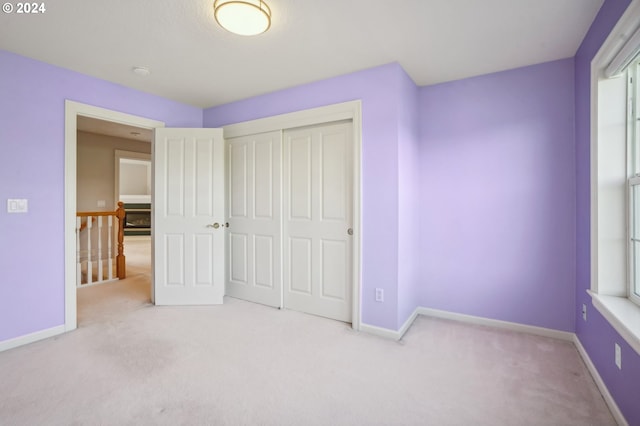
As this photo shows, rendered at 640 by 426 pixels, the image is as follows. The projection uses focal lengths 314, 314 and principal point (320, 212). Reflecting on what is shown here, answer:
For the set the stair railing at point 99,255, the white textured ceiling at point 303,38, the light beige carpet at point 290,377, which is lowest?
the light beige carpet at point 290,377

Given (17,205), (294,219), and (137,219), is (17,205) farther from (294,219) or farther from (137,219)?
(137,219)

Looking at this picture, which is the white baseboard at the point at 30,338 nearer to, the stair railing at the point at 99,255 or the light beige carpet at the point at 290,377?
the light beige carpet at the point at 290,377

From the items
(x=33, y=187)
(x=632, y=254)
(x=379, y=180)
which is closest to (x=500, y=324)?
(x=632, y=254)

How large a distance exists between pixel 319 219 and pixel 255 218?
34.5 inches

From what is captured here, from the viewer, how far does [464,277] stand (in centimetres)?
314

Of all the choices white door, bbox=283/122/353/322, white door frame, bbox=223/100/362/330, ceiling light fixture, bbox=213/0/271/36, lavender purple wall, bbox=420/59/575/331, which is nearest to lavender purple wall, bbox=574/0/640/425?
lavender purple wall, bbox=420/59/575/331

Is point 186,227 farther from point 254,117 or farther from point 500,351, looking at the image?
point 500,351

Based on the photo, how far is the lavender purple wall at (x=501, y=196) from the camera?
8.87 feet

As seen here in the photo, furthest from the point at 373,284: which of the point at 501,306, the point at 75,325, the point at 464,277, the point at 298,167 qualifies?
the point at 75,325

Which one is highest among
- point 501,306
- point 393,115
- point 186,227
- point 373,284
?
point 393,115

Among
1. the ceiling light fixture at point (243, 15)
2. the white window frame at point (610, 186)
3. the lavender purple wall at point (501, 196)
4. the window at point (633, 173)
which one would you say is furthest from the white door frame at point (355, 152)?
the window at point (633, 173)

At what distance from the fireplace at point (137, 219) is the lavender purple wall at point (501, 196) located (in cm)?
926

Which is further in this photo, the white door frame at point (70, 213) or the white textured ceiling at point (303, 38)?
the white door frame at point (70, 213)

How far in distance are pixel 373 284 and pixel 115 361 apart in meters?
2.14
